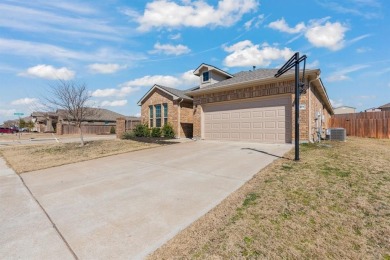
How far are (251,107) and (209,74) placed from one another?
541 cm

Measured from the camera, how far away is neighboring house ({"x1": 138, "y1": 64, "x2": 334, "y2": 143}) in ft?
35.6

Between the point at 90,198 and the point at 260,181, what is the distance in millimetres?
3867

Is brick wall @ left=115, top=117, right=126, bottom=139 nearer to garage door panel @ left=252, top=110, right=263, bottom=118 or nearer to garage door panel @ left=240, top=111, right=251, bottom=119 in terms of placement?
garage door panel @ left=240, top=111, right=251, bottom=119

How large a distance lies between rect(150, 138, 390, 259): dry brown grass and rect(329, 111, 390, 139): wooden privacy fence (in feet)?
54.4

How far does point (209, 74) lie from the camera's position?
16453 millimetres

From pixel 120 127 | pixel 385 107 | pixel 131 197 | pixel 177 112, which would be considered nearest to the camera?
pixel 131 197

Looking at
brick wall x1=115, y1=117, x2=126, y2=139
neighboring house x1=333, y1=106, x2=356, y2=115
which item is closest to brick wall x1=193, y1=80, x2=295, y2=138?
brick wall x1=115, y1=117, x2=126, y2=139

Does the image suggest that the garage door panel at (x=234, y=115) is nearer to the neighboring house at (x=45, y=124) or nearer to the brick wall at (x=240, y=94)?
the brick wall at (x=240, y=94)

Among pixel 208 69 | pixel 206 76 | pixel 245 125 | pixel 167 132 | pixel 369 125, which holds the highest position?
pixel 208 69

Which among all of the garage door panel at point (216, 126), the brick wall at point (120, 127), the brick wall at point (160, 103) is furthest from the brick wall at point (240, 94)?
the brick wall at point (120, 127)

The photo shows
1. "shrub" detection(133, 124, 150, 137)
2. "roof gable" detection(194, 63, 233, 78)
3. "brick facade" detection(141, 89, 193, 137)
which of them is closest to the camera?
"roof gable" detection(194, 63, 233, 78)

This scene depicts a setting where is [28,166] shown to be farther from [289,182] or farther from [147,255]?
[289,182]

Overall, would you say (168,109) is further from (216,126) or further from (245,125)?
(245,125)

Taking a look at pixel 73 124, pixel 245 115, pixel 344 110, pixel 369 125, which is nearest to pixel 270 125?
pixel 245 115
